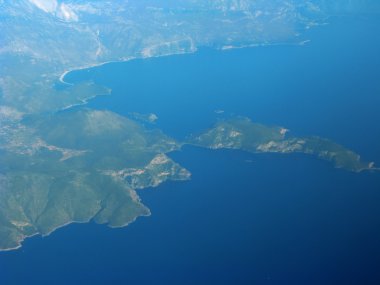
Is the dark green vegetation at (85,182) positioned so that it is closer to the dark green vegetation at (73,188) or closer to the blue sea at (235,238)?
the dark green vegetation at (73,188)

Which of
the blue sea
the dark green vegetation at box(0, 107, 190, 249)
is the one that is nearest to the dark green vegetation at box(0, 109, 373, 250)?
the dark green vegetation at box(0, 107, 190, 249)

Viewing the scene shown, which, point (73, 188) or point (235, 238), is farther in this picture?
point (73, 188)

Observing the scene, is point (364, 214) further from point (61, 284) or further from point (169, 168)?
point (61, 284)

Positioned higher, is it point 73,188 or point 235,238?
point 235,238

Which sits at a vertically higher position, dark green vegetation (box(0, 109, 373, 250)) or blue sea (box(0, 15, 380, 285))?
blue sea (box(0, 15, 380, 285))

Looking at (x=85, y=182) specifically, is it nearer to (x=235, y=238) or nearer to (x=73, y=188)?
(x=73, y=188)

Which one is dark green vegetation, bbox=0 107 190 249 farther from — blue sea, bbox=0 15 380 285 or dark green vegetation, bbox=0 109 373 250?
blue sea, bbox=0 15 380 285

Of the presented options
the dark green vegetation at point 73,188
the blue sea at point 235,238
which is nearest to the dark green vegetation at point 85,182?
the dark green vegetation at point 73,188

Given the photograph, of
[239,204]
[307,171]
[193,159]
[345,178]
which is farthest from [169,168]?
[345,178]

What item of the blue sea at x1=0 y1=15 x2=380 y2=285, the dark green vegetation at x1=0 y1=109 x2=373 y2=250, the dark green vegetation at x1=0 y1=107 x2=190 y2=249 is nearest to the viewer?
the blue sea at x1=0 y1=15 x2=380 y2=285

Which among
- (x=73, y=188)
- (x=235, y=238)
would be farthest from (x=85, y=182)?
(x=235, y=238)

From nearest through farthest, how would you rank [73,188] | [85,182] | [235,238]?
[235,238], [73,188], [85,182]
